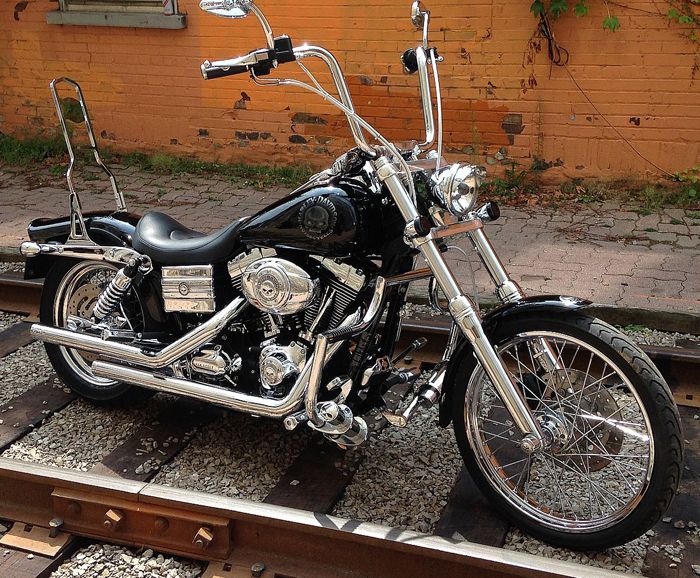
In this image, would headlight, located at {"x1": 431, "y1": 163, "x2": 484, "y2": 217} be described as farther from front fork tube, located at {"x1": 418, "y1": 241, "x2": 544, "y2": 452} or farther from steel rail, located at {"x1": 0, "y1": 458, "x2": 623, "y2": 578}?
steel rail, located at {"x1": 0, "y1": 458, "x2": 623, "y2": 578}

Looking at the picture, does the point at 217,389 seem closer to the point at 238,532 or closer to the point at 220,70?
the point at 238,532

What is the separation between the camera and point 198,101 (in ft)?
27.1

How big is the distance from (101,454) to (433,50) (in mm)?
2162

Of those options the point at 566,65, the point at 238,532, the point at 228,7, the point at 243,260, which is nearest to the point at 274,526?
the point at 238,532

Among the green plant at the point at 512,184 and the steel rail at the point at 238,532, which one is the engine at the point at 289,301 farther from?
the green plant at the point at 512,184

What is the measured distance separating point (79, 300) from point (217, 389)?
1.10 metres

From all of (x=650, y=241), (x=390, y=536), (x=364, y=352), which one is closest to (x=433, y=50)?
(x=364, y=352)

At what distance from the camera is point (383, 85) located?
24.7 ft

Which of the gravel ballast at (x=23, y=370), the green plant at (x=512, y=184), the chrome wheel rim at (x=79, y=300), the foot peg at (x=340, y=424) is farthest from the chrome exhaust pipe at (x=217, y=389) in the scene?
the green plant at (x=512, y=184)

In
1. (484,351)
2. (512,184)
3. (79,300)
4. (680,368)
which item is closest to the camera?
(484,351)

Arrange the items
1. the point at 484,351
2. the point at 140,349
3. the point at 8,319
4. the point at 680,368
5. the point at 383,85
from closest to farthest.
Answer: the point at 484,351 < the point at 140,349 < the point at 680,368 < the point at 8,319 < the point at 383,85

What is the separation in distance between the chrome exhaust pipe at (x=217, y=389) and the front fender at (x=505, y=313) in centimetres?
44

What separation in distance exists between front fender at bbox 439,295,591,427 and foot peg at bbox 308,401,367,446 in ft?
1.00

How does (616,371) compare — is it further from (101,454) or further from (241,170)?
(241,170)
